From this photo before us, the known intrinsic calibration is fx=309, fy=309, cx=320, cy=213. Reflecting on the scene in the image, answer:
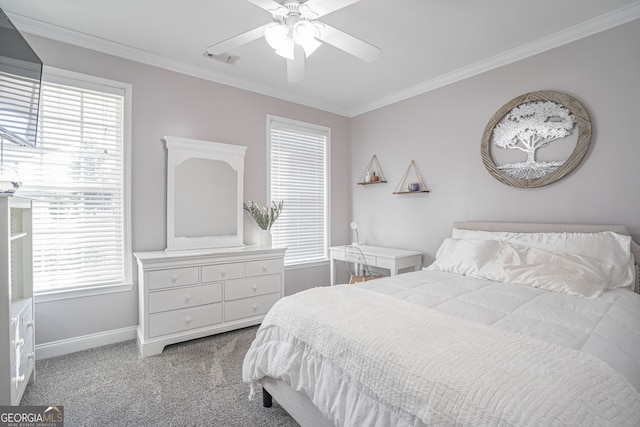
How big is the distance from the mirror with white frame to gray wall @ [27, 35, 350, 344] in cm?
10

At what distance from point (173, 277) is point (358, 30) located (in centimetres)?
257

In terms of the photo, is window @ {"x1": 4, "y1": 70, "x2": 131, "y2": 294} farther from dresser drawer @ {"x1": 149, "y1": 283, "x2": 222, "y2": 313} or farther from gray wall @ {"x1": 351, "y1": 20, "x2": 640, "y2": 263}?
gray wall @ {"x1": 351, "y1": 20, "x2": 640, "y2": 263}

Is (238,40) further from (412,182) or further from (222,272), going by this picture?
(412,182)

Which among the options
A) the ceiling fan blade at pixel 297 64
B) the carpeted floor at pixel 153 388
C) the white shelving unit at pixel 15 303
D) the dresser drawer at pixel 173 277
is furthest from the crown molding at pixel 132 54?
the carpeted floor at pixel 153 388

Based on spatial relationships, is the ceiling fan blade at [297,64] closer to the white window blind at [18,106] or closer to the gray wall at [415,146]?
the gray wall at [415,146]

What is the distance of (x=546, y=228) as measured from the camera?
2531mm

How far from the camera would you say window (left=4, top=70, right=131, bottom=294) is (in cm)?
248

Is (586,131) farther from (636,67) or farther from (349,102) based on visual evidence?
(349,102)

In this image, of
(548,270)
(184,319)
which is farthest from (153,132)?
(548,270)

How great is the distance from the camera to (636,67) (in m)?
2.22

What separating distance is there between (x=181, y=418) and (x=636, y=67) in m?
3.83

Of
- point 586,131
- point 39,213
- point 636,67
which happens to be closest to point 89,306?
point 39,213

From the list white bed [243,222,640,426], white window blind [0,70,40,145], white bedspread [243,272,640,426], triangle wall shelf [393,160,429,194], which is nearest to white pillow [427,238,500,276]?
white bed [243,222,640,426]

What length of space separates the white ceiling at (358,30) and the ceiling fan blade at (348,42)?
1.24ft
